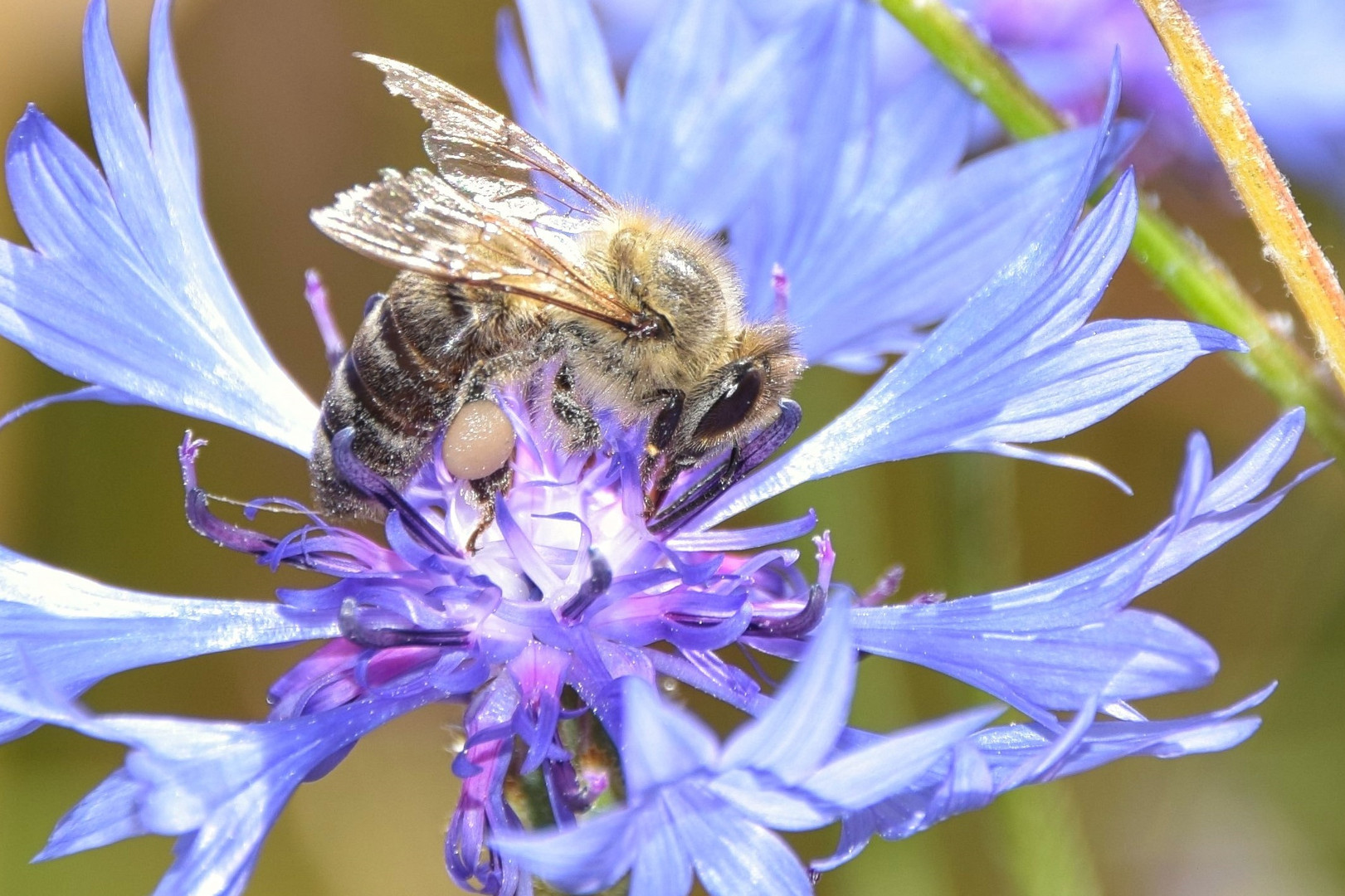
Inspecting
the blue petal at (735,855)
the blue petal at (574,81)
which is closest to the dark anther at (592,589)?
the blue petal at (735,855)

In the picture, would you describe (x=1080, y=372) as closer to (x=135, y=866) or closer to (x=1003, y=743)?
(x=1003, y=743)

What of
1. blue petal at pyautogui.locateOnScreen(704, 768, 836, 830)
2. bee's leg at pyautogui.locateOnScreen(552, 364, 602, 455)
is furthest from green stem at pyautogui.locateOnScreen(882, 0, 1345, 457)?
blue petal at pyautogui.locateOnScreen(704, 768, 836, 830)

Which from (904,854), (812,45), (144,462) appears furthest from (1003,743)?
(144,462)

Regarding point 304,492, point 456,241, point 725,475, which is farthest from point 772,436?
point 304,492

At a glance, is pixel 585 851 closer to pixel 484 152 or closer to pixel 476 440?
pixel 476 440

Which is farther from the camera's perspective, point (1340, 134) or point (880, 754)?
point (1340, 134)

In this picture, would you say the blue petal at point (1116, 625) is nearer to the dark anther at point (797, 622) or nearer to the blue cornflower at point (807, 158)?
the dark anther at point (797, 622)

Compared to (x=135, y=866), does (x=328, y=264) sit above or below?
above
